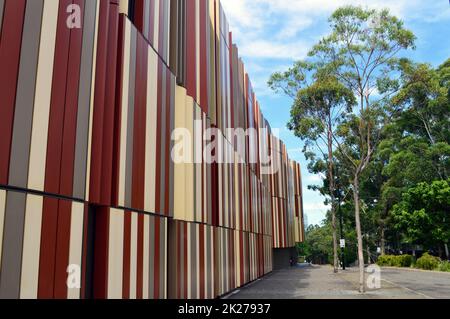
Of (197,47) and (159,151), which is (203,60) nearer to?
(197,47)

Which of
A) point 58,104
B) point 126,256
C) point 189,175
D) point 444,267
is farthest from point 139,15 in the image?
point 444,267

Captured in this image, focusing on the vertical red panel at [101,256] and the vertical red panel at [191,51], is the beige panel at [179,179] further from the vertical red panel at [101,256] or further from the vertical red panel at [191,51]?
the vertical red panel at [101,256]

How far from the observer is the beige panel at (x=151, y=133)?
30.8 feet

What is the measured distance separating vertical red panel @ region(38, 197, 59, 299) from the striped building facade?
0.05ft

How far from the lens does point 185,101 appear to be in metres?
13.1

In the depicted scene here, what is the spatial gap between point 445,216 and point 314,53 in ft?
80.6

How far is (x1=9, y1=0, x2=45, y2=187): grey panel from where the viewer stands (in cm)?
509

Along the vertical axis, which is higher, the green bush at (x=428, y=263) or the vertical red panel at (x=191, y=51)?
the vertical red panel at (x=191, y=51)

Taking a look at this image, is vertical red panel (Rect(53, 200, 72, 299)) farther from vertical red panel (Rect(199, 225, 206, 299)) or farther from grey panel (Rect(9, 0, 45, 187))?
vertical red panel (Rect(199, 225, 206, 299))

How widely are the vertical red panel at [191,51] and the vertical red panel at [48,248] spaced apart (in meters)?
8.76

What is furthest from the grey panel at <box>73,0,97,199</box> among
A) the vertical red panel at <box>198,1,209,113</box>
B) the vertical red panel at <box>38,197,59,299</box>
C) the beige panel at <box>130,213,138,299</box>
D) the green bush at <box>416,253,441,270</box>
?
the green bush at <box>416,253,441,270</box>

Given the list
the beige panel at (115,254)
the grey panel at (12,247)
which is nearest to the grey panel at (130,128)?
the beige panel at (115,254)
